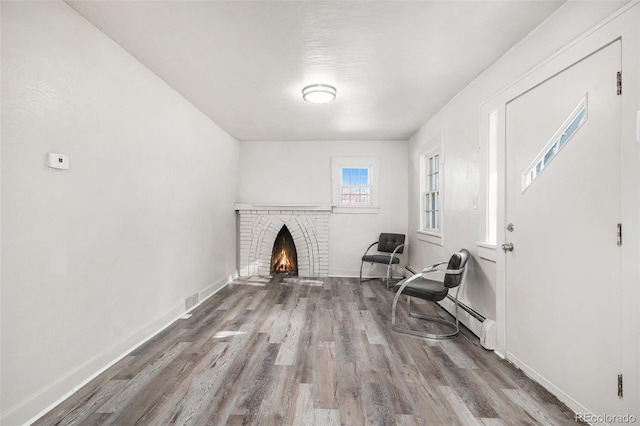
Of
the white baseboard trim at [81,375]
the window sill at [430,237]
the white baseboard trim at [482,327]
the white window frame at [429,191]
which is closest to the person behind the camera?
the white baseboard trim at [81,375]

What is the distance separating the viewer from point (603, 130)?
1.77 meters

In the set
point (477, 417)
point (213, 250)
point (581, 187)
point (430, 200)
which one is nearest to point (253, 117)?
point (213, 250)

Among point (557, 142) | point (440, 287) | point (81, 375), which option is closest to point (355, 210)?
point (440, 287)

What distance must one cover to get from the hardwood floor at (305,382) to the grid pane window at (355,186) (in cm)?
303

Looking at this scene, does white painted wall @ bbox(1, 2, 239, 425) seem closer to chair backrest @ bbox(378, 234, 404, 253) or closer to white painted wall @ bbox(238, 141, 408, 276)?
white painted wall @ bbox(238, 141, 408, 276)

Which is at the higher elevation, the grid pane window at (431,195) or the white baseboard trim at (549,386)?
the grid pane window at (431,195)

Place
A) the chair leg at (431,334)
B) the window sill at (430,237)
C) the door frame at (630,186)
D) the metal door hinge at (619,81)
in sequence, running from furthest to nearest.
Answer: the window sill at (430,237) < the chair leg at (431,334) < the metal door hinge at (619,81) < the door frame at (630,186)

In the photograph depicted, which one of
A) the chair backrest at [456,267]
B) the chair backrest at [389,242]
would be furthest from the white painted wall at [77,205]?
the chair backrest at [389,242]

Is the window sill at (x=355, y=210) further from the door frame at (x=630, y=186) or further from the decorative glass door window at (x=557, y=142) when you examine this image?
the door frame at (x=630, y=186)

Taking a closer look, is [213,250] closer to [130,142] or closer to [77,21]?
[130,142]

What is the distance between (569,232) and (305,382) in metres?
1.95

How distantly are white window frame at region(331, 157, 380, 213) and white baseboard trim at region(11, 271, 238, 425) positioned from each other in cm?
352

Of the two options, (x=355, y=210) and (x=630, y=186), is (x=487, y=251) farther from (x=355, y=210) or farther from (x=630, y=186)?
(x=355, y=210)

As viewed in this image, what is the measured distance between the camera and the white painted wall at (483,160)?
5.22 ft
